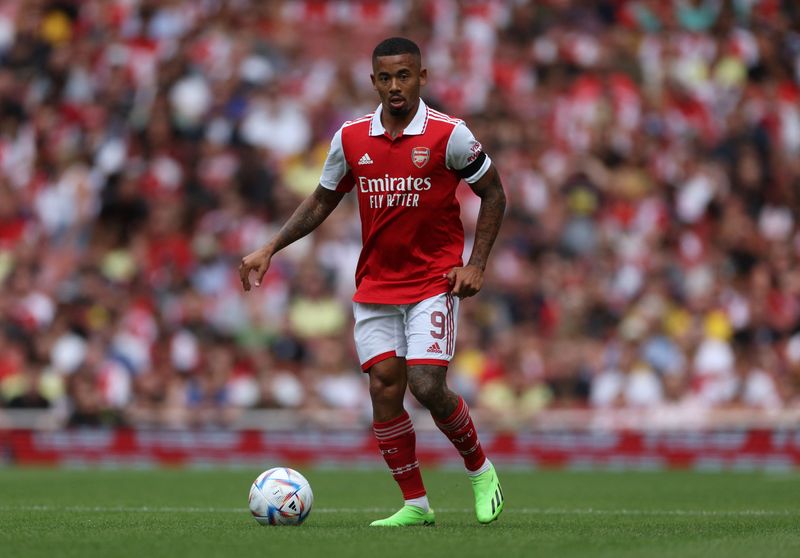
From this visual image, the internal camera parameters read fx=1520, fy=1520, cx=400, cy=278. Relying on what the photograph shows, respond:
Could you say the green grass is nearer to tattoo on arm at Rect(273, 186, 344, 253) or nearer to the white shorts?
the white shorts

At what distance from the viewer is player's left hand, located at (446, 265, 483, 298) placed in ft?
27.5

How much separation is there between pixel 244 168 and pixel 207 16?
3.38 metres

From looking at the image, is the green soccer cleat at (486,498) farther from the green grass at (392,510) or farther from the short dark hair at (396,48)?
the short dark hair at (396,48)

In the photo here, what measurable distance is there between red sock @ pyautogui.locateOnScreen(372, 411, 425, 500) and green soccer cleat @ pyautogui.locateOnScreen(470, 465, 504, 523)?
1.06 ft

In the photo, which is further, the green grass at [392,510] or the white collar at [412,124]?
the white collar at [412,124]

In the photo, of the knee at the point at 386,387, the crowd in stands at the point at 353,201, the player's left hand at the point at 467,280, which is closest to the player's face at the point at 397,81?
the player's left hand at the point at 467,280

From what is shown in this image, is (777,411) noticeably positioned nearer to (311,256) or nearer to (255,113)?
(311,256)

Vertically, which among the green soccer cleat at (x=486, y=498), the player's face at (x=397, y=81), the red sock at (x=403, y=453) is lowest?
the green soccer cleat at (x=486, y=498)

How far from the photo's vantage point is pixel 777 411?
686 inches

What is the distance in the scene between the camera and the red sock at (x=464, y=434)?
8.51 metres

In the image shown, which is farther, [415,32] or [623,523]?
[415,32]

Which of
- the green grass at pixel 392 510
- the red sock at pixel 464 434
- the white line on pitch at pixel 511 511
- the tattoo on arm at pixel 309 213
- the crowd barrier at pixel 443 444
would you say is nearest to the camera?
the green grass at pixel 392 510

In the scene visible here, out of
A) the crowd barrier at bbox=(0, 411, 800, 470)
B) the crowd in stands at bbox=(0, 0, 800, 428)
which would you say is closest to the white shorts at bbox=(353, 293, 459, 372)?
the crowd barrier at bbox=(0, 411, 800, 470)

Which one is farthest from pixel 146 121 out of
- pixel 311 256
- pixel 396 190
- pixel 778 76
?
pixel 396 190
